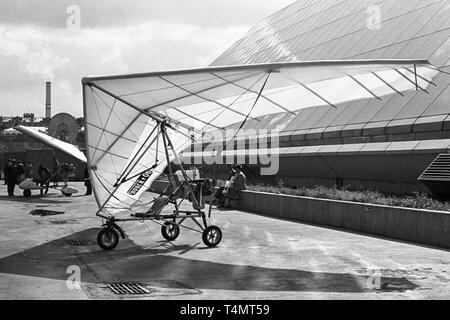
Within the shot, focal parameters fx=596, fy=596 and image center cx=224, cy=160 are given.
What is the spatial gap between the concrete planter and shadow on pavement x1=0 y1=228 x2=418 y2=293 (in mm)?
4465

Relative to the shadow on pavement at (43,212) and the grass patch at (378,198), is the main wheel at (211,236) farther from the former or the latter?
the shadow on pavement at (43,212)

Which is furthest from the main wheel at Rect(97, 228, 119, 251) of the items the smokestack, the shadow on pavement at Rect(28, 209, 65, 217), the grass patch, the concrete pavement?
the smokestack

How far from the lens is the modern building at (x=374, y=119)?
21.3m

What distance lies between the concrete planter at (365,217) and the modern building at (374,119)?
12.6ft

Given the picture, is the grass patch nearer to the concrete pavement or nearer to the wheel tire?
the concrete pavement

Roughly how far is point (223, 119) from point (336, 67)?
464cm

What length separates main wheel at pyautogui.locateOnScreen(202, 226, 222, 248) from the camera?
13.7 meters

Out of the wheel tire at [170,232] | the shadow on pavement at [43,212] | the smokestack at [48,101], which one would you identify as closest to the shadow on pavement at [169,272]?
the wheel tire at [170,232]

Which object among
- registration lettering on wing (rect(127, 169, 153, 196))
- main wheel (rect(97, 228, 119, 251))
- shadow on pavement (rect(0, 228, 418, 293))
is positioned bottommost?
shadow on pavement (rect(0, 228, 418, 293))

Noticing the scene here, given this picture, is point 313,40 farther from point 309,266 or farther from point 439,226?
point 309,266

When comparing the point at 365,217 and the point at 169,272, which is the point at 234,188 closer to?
the point at 365,217

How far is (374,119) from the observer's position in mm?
24344
